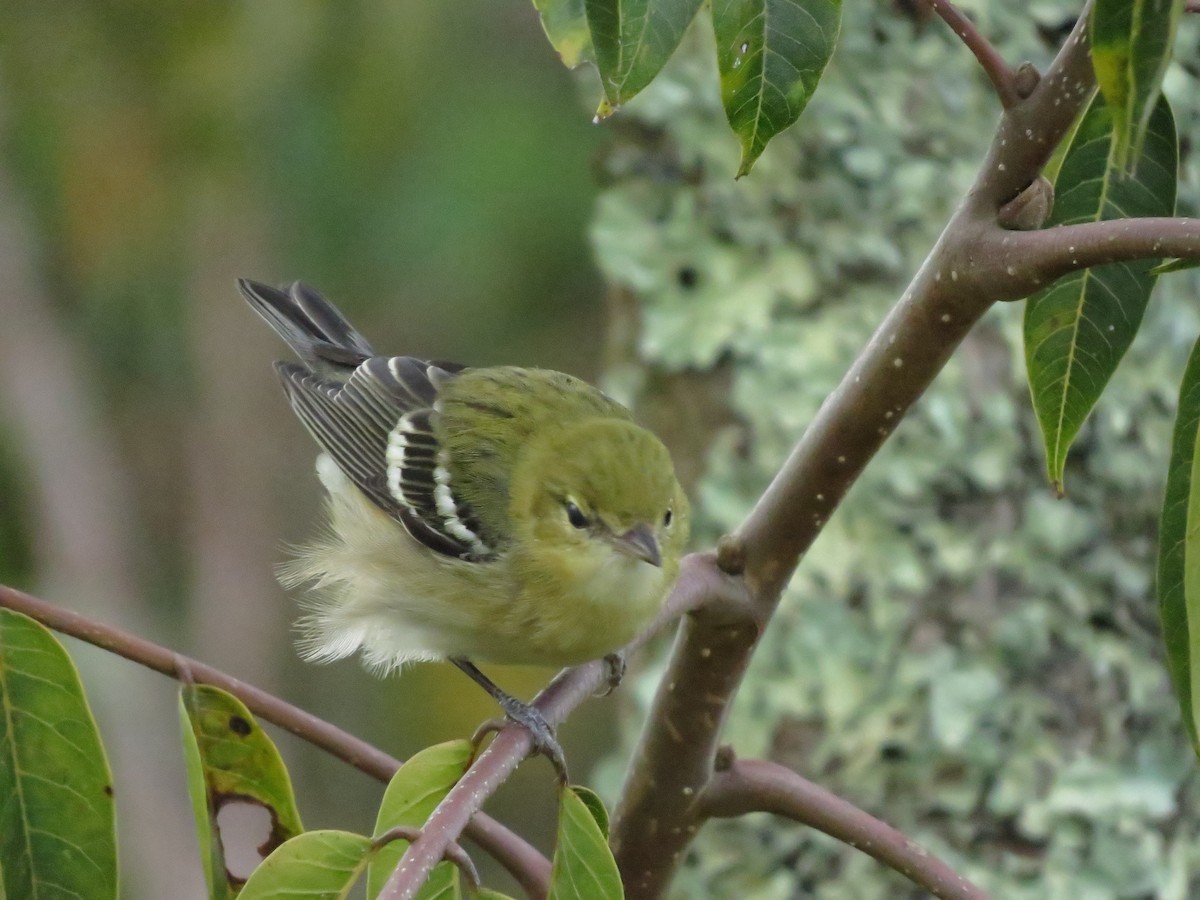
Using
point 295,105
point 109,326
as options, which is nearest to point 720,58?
point 295,105

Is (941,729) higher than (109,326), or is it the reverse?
(941,729)

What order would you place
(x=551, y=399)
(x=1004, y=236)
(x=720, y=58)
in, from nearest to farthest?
(x=720, y=58), (x=1004, y=236), (x=551, y=399)

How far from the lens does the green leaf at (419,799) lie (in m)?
1.22

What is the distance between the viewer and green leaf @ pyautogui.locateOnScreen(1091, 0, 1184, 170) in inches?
35.5

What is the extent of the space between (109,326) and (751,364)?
3.10 meters

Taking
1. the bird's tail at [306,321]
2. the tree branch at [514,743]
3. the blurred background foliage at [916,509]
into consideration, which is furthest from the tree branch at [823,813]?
the bird's tail at [306,321]

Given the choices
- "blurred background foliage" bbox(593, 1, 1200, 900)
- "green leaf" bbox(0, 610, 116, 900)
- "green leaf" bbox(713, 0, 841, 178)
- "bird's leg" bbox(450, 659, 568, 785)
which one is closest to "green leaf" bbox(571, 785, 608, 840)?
"bird's leg" bbox(450, 659, 568, 785)

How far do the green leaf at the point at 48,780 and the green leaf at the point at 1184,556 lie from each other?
92 centimetres

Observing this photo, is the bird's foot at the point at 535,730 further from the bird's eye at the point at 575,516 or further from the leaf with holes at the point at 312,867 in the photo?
the bird's eye at the point at 575,516

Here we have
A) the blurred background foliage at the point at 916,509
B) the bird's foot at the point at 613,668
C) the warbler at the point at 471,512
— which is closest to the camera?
the bird's foot at the point at 613,668

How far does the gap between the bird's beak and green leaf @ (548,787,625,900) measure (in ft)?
2.29

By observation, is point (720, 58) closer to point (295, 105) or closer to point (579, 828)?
point (579, 828)

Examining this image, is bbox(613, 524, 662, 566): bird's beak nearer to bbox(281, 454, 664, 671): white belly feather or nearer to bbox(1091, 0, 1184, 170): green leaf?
bbox(281, 454, 664, 671): white belly feather

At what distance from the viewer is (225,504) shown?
536 cm
